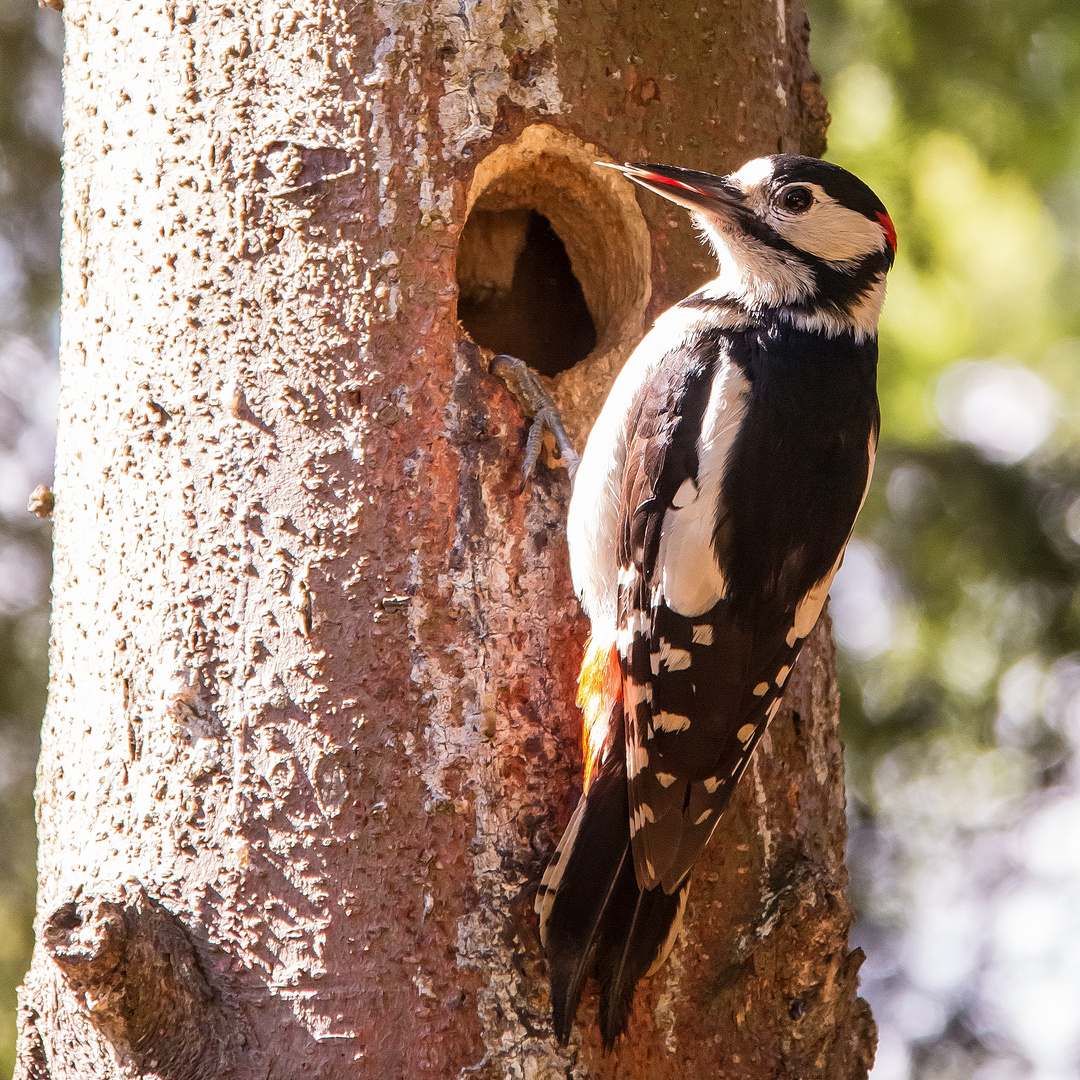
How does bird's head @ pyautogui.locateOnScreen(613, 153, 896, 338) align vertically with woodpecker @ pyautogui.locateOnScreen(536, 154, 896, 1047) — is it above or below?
above

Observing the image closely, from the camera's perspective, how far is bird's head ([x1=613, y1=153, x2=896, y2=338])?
2.49 m

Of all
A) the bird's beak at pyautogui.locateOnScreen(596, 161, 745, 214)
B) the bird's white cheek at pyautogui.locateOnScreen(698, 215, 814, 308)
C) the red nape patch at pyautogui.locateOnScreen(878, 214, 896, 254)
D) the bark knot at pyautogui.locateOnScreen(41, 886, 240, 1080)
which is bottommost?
the bark knot at pyautogui.locateOnScreen(41, 886, 240, 1080)

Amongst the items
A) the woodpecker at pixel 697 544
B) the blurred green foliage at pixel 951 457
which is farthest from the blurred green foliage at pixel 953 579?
the woodpecker at pixel 697 544

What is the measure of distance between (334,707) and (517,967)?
473 mm

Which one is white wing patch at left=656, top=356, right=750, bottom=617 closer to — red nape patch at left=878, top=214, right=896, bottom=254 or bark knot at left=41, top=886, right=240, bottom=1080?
red nape patch at left=878, top=214, right=896, bottom=254

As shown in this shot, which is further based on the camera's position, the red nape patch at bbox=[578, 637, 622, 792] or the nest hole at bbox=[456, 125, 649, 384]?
the nest hole at bbox=[456, 125, 649, 384]

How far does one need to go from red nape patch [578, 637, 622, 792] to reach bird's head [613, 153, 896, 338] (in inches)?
31.6

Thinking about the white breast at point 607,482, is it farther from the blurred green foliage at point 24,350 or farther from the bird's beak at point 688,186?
the blurred green foliage at point 24,350

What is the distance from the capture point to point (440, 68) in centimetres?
218

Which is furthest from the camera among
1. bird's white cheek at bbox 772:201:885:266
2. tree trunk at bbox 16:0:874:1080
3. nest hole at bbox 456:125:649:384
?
bird's white cheek at bbox 772:201:885:266

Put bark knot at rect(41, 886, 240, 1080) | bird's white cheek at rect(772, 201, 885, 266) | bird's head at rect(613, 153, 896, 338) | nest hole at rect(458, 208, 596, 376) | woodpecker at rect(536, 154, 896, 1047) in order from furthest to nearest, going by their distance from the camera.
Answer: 1. nest hole at rect(458, 208, 596, 376)
2. bird's white cheek at rect(772, 201, 885, 266)
3. bird's head at rect(613, 153, 896, 338)
4. woodpecker at rect(536, 154, 896, 1047)
5. bark knot at rect(41, 886, 240, 1080)

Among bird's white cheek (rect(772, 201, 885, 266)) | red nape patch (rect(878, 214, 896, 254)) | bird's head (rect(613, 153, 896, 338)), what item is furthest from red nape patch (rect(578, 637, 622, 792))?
red nape patch (rect(878, 214, 896, 254))

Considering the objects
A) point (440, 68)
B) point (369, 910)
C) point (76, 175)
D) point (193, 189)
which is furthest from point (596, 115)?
point (369, 910)

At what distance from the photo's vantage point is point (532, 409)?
219 centimetres
